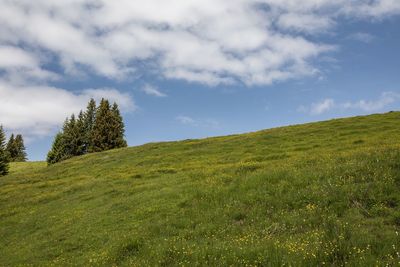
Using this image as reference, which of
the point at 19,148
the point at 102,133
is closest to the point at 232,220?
the point at 102,133

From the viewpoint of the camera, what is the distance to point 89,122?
4355 inches

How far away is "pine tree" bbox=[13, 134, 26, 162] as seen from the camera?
146525mm

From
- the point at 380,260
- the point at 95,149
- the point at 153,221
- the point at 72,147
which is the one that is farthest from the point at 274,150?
the point at 72,147

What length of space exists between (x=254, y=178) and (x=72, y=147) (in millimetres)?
90999

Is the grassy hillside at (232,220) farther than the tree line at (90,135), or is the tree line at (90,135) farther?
the tree line at (90,135)

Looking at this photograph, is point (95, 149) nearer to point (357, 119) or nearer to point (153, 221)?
point (357, 119)

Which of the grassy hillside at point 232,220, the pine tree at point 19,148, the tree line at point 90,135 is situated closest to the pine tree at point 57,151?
the tree line at point 90,135

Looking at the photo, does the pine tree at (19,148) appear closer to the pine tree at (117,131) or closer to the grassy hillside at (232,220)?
the pine tree at (117,131)

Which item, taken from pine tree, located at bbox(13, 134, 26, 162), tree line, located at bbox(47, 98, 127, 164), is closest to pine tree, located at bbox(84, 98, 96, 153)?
tree line, located at bbox(47, 98, 127, 164)

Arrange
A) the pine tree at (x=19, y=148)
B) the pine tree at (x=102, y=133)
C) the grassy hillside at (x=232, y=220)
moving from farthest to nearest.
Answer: the pine tree at (x=19, y=148) < the pine tree at (x=102, y=133) < the grassy hillside at (x=232, y=220)

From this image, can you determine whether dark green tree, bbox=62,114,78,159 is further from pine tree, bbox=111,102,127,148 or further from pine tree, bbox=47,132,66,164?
pine tree, bbox=111,102,127,148

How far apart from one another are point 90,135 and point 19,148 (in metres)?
61.9

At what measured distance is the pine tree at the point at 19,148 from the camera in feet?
481

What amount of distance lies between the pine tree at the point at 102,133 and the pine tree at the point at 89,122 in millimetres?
1868
